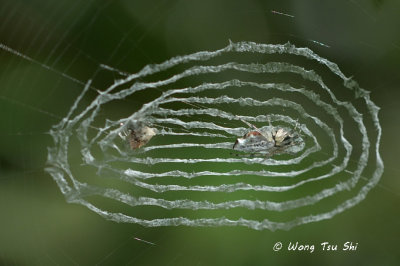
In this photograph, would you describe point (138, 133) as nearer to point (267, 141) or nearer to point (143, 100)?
point (143, 100)

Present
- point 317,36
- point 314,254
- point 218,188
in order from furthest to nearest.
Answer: point 317,36 < point 314,254 < point 218,188

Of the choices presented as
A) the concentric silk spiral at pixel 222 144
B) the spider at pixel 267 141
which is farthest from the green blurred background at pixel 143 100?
the spider at pixel 267 141

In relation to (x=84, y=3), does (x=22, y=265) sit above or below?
below

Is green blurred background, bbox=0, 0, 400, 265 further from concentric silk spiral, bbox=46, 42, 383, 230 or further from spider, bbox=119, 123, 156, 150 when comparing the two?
spider, bbox=119, 123, 156, 150

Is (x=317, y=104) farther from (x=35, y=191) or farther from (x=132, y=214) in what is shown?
(x=35, y=191)

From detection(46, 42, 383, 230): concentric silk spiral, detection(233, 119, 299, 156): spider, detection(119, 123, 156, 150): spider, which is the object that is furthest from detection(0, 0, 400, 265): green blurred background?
detection(233, 119, 299, 156): spider

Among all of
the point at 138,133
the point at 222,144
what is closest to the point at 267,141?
the point at 222,144

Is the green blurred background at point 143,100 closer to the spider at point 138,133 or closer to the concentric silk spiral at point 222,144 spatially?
the concentric silk spiral at point 222,144

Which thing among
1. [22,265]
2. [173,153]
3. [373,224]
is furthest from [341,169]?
[22,265]
